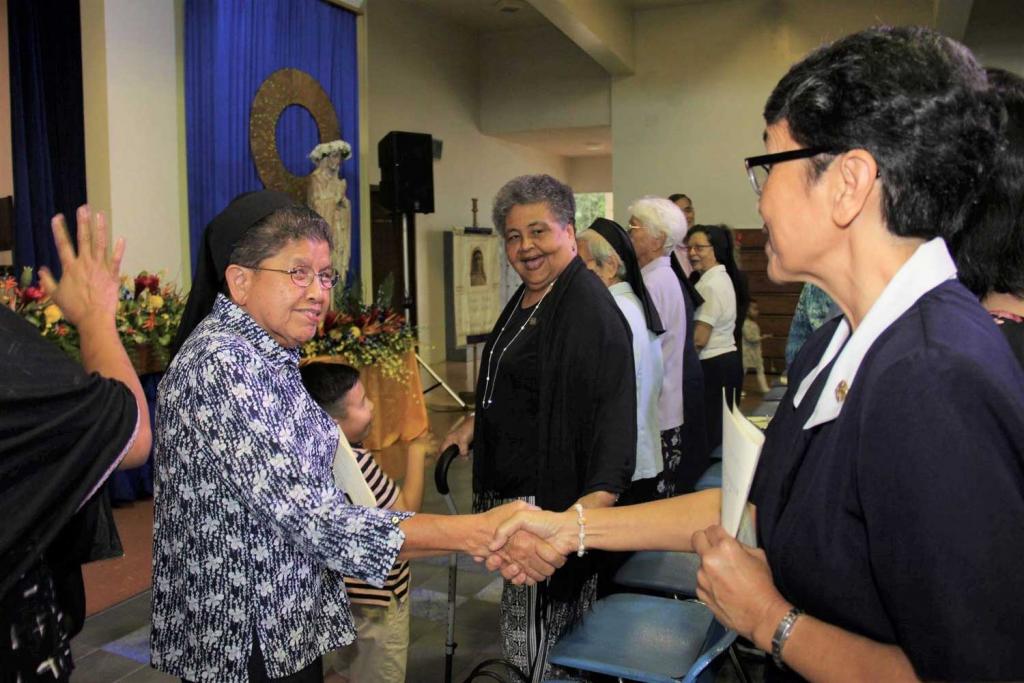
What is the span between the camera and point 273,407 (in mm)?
1442

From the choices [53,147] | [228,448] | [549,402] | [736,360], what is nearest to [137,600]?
[549,402]

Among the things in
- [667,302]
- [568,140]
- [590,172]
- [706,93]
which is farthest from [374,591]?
[590,172]

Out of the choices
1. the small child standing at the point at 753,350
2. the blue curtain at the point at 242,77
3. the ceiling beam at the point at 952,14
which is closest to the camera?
the blue curtain at the point at 242,77

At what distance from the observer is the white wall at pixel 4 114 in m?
7.25

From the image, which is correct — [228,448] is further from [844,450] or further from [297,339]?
[844,450]

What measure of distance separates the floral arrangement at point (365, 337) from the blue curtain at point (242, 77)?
1.90 m

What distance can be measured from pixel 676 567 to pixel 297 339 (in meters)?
1.39

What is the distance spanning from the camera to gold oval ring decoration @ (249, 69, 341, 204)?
7.77 m

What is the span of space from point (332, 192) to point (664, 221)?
16.8 ft

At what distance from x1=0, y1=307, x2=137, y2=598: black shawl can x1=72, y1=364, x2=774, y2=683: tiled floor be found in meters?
2.06

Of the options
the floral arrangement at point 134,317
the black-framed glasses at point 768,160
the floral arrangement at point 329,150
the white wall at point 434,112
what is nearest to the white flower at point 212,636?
the black-framed glasses at point 768,160

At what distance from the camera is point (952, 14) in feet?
26.3

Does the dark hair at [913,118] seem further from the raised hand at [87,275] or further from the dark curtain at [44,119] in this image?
the dark curtain at [44,119]

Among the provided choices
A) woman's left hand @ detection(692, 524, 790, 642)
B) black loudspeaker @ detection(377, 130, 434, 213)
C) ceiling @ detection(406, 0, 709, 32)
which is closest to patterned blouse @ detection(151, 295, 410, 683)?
woman's left hand @ detection(692, 524, 790, 642)
